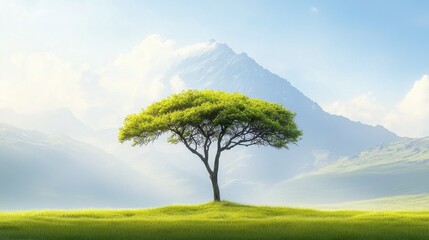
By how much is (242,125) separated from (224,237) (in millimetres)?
41942

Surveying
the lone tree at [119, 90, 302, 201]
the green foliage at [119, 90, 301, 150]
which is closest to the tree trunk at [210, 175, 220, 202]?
the lone tree at [119, 90, 302, 201]

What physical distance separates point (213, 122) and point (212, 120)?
1344 millimetres

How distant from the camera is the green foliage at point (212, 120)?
74062mm

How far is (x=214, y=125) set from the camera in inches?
2975

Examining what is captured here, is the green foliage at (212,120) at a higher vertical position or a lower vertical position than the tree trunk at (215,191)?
higher

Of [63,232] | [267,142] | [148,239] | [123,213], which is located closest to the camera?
[148,239]

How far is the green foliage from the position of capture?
74.1 m

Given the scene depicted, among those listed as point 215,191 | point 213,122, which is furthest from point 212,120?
point 215,191

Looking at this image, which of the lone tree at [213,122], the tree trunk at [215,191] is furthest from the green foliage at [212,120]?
the tree trunk at [215,191]

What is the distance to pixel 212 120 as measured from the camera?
75562 millimetres

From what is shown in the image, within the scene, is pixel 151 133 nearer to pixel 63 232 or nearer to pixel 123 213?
pixel 123 213

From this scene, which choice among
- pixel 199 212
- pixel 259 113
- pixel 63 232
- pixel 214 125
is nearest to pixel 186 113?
pixel 214 125

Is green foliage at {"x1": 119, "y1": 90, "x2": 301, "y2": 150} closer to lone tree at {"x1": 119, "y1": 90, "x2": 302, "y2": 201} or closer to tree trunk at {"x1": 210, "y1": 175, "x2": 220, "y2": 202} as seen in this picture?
lone tree at {"x1": 119, "y1": 90, "x2": 302, "y2": 201}

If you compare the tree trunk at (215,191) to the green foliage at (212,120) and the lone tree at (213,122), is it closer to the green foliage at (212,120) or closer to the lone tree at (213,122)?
the lone tree at (213,122)
